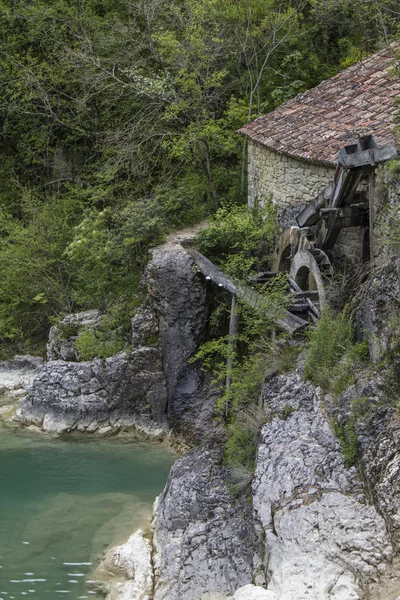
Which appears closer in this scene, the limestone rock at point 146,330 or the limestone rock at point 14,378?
the limestone rock at point 146,330

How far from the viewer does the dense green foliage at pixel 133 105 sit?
15.8 metres

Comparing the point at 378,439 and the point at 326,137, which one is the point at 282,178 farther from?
the point at 378,439

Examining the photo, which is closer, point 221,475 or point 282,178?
point 221,475

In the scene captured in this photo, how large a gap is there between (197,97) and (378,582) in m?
12.9

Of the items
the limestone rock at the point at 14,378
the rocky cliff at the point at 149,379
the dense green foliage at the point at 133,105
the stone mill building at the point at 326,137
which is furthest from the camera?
the dense green foliage at the point at 133,105

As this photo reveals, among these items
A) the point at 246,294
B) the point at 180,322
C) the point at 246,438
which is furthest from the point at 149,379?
the point at 246,438

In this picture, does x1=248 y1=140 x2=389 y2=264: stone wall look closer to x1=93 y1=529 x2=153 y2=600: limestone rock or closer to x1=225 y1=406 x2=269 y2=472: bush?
x1=225 y1=406 x2=269 y2=472: bush

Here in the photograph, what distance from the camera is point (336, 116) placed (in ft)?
41.9

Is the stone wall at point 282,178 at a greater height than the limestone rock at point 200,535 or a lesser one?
greater

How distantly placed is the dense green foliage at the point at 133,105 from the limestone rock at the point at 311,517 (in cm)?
715

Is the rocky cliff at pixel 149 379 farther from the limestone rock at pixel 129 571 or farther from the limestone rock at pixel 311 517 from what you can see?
the limestone rock at pixel 311 517

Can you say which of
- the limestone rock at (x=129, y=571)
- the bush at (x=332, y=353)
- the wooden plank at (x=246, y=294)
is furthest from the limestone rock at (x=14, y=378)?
the bush at (x=332, y=353)

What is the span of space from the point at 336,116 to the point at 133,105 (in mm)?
7231

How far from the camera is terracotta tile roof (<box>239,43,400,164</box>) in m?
11.8
